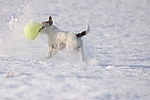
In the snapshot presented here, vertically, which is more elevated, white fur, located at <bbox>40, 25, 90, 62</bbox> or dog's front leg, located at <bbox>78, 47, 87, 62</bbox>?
white fur, located at <bbox>40, 25, 90, 62</bbox>

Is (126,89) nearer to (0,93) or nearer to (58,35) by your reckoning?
(0,93)

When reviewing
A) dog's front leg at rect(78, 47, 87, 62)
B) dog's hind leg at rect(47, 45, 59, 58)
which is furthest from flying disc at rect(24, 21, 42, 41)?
dog's front leg at rect(78, 47, 87, 62)

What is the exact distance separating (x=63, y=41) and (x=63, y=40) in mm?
23

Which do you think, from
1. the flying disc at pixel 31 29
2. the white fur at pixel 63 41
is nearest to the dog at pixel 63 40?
the white fur at pixel 63 41

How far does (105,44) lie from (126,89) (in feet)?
16.5

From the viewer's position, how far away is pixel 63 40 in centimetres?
655

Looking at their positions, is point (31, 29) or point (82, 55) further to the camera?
point (31, 29)

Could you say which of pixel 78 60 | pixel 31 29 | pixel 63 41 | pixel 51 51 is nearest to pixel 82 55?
pixel 78 60

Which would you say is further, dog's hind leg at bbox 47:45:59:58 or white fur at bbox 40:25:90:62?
dog's hind leg at bbox 47:45:59:58

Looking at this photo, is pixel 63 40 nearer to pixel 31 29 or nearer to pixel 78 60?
pixel 78 60

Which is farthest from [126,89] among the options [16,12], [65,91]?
[16,12]

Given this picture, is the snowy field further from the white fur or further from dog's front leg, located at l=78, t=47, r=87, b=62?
the white fur

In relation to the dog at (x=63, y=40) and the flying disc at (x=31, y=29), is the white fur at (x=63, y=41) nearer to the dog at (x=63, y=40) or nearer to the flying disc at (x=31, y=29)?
the dog at (x=63, y=40)

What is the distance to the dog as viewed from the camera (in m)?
6.32
